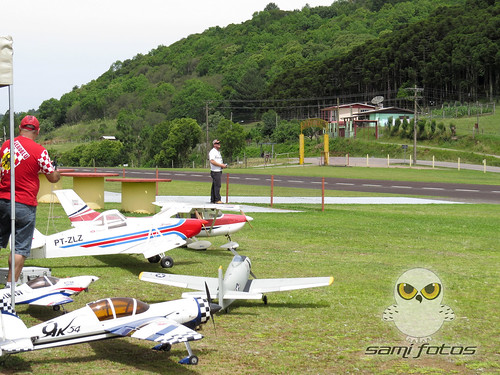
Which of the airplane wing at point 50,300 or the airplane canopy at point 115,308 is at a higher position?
the airplane canopy at point 115,308

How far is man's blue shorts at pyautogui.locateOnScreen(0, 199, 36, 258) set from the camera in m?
9.16

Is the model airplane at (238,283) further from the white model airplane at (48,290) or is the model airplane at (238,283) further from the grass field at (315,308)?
the white model airplane at (48,290)

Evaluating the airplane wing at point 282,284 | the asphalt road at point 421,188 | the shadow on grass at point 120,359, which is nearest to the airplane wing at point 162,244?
the airplane wing at point 282,284

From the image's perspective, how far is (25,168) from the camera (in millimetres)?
9273

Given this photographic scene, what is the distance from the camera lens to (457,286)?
1265cm

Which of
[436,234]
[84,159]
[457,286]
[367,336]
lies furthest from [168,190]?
[84,159]

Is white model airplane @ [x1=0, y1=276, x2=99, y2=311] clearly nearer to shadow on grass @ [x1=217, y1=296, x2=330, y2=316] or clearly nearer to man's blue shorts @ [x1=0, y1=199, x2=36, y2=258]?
man's blue shorts @ [x1=0, y1=199, x2=36, y2=258]

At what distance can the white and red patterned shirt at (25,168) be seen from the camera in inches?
363

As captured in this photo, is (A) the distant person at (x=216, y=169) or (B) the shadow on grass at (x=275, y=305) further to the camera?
(A) the distant person at (x=216, y=169)

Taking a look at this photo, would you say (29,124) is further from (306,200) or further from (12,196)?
(306,200)

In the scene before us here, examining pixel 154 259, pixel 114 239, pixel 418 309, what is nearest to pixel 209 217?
pixel 154 259

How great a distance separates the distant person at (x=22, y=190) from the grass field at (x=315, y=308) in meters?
1.23

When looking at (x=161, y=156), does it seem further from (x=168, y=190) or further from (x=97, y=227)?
(x=97, y=227)

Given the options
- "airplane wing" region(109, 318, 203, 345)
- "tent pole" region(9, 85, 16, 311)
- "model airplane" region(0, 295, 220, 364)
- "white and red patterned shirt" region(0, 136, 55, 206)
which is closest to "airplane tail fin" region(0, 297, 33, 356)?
"model airplane" region(0, 295, 220, 364)
